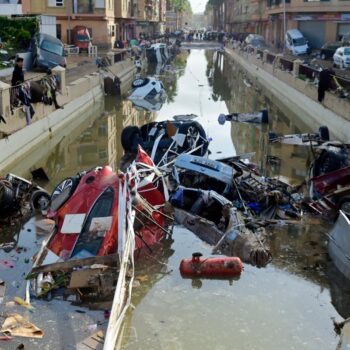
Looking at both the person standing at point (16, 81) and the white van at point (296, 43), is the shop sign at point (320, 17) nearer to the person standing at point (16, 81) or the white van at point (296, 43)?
the white van at point (296, 43)

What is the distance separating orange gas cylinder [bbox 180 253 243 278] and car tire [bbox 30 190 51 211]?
183 inches

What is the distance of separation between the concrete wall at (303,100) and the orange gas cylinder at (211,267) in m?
12.8

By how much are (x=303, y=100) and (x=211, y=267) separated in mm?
22783

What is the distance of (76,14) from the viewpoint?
187ft

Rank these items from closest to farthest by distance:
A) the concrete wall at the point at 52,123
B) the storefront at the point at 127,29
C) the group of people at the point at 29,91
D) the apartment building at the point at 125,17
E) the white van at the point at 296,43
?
the concrete wall at the point at 52,123
the group of people at the point at 29,91
the white van at the point at 296,43
the apartment building at the point at 125,17
the storefront at the point at 127,29

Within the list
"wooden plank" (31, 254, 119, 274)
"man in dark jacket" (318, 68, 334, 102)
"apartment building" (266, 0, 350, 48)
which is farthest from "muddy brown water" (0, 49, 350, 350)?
"apartment building" (266, 0, 350, 48)

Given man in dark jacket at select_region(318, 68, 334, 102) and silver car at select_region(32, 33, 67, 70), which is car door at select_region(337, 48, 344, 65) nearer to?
man in dark jacket at select_region(318, 68, 334, 102)

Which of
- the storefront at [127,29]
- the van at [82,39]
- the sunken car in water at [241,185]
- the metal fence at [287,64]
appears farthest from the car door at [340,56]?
the storefront at [127,29]

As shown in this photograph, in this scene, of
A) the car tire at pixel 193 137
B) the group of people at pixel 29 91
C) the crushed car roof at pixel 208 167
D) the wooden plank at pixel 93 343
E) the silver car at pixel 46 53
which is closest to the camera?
the wooden plank at pixel 93 343

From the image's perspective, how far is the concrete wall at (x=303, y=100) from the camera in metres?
23.0

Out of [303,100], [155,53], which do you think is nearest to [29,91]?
[303,100]

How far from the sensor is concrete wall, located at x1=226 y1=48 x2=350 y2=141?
75.6 feet

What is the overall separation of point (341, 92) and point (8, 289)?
61.5 ft

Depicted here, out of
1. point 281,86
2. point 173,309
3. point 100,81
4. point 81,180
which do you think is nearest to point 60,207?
point 81,180
